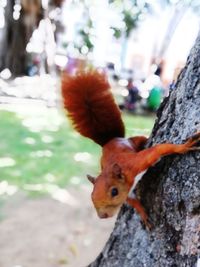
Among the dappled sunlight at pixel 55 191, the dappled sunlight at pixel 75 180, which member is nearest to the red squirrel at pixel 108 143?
the dappled sunlight at pixel 55 191

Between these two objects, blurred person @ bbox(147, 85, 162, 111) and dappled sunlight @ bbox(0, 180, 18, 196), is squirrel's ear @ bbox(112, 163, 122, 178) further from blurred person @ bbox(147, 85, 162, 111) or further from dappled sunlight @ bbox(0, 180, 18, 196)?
blurred person @ bbox(147, 85, 162, 111)

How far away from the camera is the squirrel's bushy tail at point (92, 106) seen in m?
0.85

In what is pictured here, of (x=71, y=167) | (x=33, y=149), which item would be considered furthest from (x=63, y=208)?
(x=33, y=149)

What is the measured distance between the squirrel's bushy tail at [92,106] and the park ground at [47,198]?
0.74 ft

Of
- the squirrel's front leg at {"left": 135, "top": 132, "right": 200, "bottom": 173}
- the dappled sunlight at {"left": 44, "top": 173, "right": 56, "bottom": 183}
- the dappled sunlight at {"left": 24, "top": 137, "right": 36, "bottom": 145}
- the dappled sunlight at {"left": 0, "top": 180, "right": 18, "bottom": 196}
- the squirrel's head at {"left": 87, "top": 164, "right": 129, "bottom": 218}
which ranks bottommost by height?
the dappled sunlight at {"left": 24, "top": 137, "right": 36, "bottom": 145}

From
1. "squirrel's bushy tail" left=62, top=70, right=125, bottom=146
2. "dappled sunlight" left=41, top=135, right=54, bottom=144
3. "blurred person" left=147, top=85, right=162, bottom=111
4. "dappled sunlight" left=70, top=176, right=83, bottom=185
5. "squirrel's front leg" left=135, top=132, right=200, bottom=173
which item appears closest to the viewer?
"squirrel's front leg" left=135, top=132, right=200, bottom=173

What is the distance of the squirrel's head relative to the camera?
781 mm

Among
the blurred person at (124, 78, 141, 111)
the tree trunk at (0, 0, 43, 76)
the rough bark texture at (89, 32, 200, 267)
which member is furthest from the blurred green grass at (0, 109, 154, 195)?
the tree trunk at (0, 0, 43, 76)

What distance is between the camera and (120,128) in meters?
0.90

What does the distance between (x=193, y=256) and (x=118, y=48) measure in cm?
940

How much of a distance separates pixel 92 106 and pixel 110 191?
0.17 meters

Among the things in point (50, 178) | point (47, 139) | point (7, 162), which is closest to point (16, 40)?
point (47, 139)

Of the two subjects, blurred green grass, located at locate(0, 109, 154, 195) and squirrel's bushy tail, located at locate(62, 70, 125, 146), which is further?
blurred green grass, located at locate(0, 109, 154, 195)

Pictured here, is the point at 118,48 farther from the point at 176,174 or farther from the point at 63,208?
the point at 176,174
